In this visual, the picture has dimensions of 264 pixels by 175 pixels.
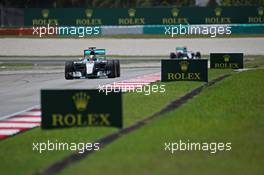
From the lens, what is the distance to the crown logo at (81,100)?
13.6 metres

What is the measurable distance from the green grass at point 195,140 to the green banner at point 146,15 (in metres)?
39.3

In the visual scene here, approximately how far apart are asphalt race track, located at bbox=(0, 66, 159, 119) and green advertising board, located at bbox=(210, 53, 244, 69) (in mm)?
3161

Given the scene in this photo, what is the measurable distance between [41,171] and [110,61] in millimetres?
20199

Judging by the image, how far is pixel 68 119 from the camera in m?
14.0

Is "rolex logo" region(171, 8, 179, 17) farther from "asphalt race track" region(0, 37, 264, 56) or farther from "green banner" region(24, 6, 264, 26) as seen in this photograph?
"asphalt race track" region(0, 37, 264, 56)

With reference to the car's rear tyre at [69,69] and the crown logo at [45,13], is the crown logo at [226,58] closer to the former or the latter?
the car's rear tyre at [69,69]

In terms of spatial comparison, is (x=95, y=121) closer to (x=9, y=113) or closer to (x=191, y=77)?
(x=9, y=113)

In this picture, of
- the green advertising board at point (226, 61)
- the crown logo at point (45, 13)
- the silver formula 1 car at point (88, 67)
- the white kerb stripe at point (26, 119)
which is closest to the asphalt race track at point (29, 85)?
the silver formula 1 car at point (88, 67)

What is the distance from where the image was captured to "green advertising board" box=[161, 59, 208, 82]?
26734 mm

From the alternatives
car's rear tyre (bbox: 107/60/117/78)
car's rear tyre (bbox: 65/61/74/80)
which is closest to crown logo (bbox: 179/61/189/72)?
car's rear tyre (bbox: 107/60/117/78)

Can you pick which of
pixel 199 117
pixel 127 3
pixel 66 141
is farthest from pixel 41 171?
pixel 127 3

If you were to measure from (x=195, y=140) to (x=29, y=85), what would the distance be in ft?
54.0

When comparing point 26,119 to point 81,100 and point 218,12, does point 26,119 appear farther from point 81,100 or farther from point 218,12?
point 218,12

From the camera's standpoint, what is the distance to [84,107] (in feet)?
44.7
